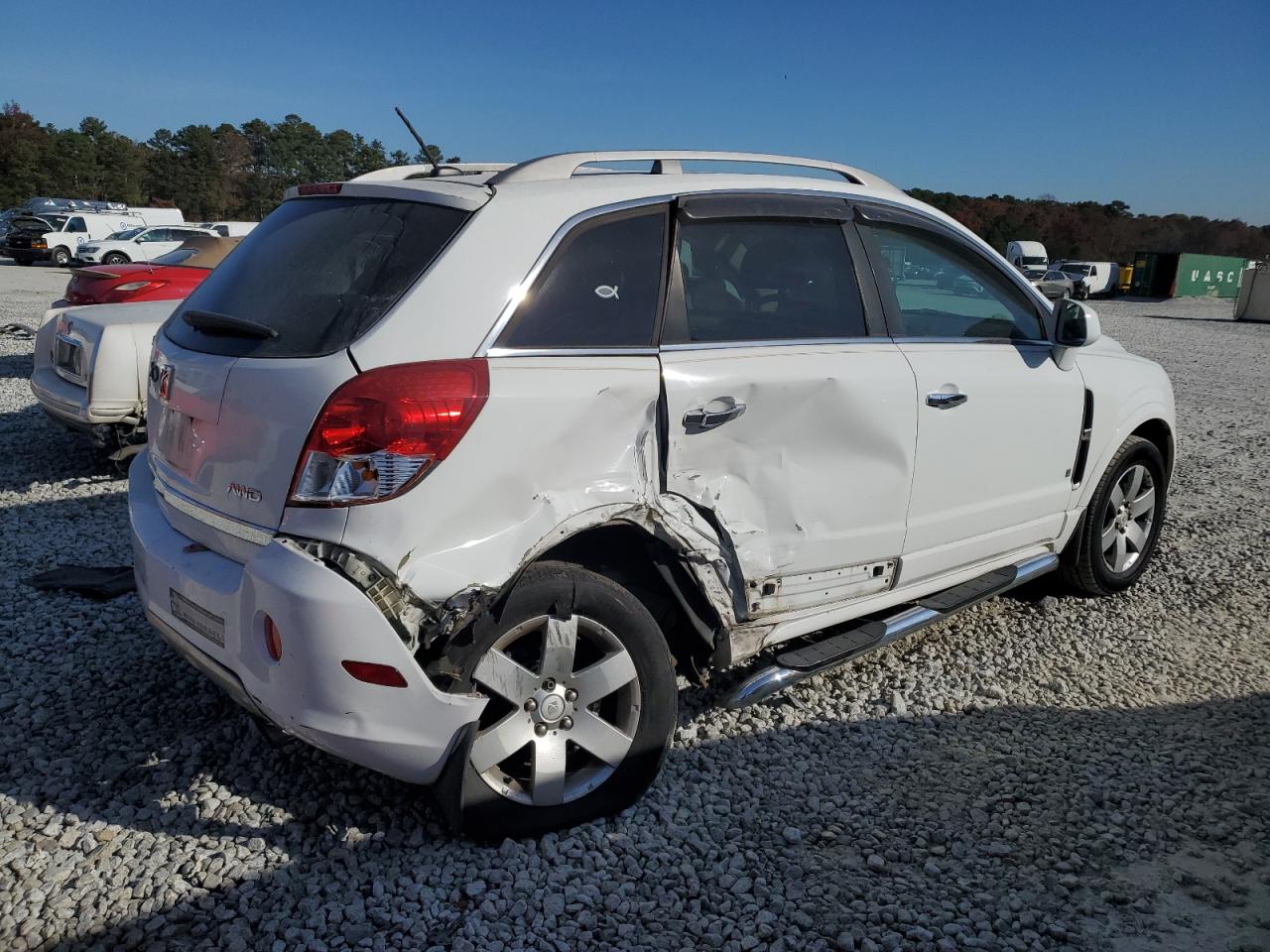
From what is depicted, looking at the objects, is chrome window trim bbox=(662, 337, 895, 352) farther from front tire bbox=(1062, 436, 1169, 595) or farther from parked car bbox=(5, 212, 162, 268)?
parked car bbox=(5, 212, 162, 268)

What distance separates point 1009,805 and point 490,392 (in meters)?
2.14

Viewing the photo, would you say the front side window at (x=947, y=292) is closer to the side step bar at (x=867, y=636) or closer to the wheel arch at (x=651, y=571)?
the side step bar at (x=867, y=636)

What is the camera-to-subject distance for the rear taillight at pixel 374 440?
8.09 ft

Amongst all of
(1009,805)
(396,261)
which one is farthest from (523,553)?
(1009,805)

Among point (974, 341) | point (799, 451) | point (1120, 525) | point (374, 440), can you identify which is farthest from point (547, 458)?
point (1120, 525)

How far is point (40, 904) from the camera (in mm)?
2539

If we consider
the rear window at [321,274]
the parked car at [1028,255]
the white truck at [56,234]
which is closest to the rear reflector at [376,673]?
the rear window at [321,274]

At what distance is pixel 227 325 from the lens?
9.40 feet

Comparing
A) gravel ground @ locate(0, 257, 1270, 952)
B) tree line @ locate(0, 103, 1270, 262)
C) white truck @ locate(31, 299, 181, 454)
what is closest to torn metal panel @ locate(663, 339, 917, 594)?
gravel ground @ locate(0, 257, 1270, 952)

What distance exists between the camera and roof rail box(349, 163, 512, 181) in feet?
10.6

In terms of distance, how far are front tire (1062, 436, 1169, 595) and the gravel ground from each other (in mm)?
365

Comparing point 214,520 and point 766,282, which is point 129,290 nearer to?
point 214,520

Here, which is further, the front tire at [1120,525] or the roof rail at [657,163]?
the front tire at [1120,525]

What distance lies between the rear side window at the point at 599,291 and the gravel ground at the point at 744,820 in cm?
147
